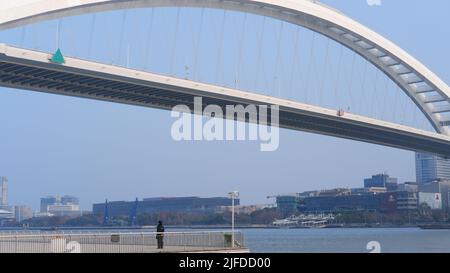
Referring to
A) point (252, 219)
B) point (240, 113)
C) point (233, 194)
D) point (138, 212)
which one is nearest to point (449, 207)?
point (252, 219)

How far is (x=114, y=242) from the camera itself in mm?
16828

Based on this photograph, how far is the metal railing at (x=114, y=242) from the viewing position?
15492mm

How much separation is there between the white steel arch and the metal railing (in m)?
11.4

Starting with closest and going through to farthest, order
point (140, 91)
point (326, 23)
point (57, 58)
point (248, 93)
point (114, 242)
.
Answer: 1. point (114, 242)
2. point (57, 58)
3. point (140, 91)
4. point (248, 93)
5. point (326, 23)

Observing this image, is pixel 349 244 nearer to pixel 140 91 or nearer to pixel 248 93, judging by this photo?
pixel 248 93

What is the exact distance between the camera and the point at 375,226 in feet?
250

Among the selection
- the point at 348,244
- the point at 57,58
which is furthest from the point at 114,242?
the point at 348,244

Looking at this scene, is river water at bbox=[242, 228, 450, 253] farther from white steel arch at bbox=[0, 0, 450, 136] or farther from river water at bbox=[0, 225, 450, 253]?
white steel arch at bbox=[0, 0, 450, 136]

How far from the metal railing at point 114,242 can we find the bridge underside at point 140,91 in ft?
30.9

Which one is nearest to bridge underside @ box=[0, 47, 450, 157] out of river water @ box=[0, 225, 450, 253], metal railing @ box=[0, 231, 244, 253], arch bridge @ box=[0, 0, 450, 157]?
arch bridge @ box=[0, 0, 450, 157]

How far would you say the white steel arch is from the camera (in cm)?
2603

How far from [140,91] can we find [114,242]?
14.2 meters

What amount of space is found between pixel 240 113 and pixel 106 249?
1940 centimetres
